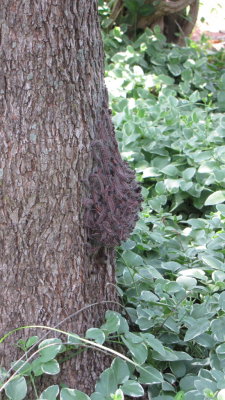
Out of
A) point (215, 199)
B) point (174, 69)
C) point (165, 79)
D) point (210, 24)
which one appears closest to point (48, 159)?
point (215, 199)

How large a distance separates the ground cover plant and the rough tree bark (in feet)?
0.36

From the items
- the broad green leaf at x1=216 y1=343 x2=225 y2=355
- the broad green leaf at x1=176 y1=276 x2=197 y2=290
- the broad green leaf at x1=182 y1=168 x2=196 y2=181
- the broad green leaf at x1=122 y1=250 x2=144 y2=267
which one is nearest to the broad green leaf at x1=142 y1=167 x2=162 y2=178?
the broad green leaf at x1=182 y1=168 x2=196 y2=181

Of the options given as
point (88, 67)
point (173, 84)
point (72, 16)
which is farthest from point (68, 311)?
point (173, 84)

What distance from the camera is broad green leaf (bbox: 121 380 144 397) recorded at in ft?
5.51

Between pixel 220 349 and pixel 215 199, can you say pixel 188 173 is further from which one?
pixel 220 349

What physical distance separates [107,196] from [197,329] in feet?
1.65

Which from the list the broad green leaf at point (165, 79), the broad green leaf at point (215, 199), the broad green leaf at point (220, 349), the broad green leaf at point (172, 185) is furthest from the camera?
the broad green leaf at point (165, 79)

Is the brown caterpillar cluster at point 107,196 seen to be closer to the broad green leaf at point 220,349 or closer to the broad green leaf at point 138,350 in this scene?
the broad green leaf at point 138,350

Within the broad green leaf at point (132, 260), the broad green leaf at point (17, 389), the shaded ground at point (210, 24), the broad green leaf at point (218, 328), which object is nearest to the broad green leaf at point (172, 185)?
the broad green leaf at point (132, 260)

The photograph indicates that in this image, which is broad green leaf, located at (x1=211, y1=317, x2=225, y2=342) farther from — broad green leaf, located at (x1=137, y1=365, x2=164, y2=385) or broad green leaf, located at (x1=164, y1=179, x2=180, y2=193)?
broad green leaf, located at (x1=164, y1=179, x2=180, y2=193)

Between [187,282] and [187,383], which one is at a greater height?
[187,282]

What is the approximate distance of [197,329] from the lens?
1900 millimetres

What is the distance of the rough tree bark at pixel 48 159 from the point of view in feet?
5.34

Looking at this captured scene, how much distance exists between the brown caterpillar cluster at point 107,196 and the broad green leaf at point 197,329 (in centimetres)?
36
